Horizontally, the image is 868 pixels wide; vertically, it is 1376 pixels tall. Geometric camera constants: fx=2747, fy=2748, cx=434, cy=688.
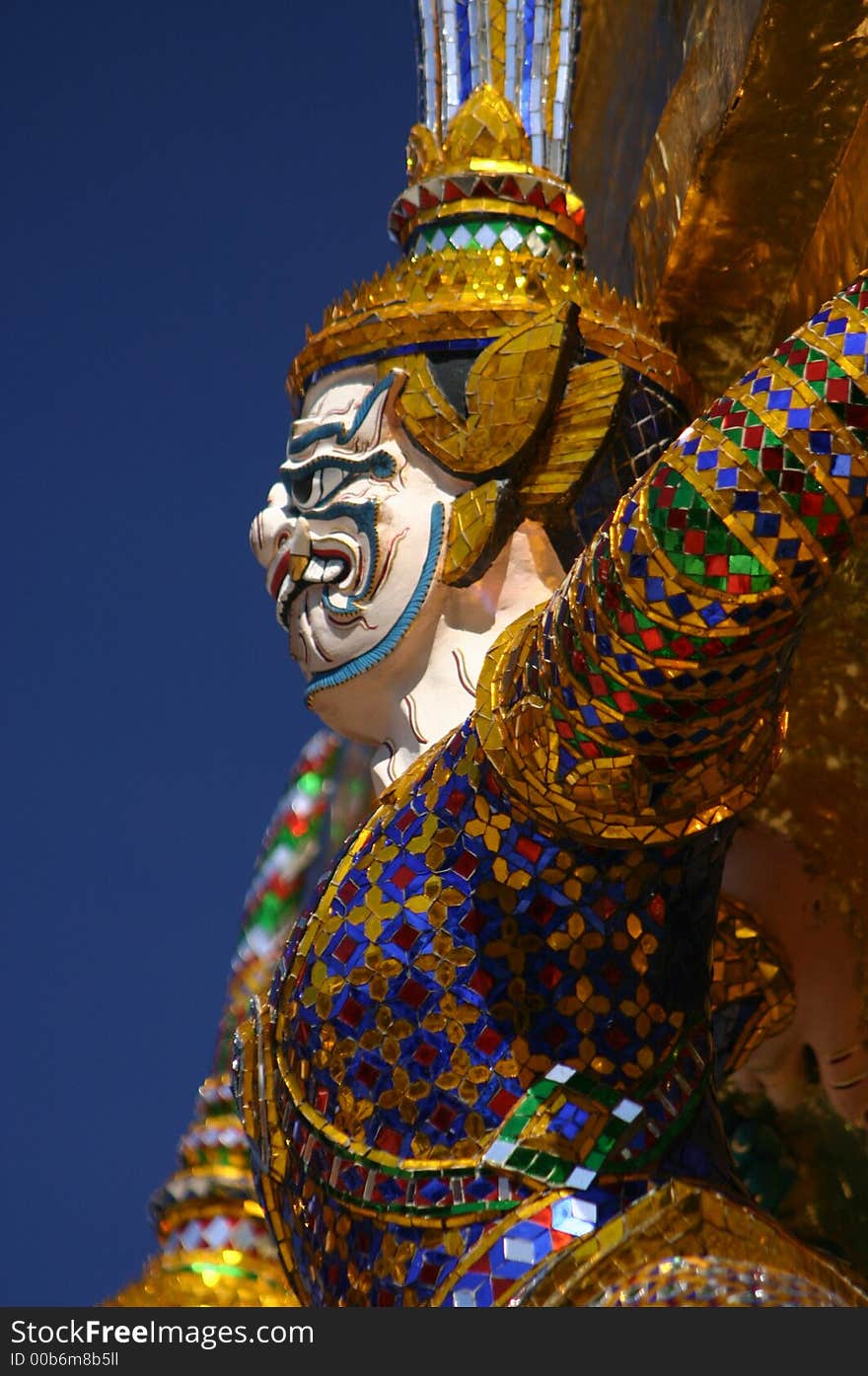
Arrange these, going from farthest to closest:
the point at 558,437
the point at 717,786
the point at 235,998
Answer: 1. the point at 235,998
2. the point at 558,437
3. the point at 717,786

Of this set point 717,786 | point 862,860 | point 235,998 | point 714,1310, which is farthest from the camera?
point 235,998

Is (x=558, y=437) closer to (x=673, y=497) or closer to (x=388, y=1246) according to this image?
(x=673, y=497)

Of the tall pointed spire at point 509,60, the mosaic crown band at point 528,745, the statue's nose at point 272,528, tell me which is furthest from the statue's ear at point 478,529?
the tall pointed spire at point 509,60

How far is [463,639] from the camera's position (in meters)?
3.38

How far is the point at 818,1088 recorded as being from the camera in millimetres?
3738

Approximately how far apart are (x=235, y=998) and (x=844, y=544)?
4.64 feet

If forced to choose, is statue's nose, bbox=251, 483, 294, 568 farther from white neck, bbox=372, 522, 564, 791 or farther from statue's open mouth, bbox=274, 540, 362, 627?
white neck, bbox=372, 522, 564, 791

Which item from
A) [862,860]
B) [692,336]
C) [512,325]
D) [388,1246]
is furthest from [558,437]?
[388,1246]

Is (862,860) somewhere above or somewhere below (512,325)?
below

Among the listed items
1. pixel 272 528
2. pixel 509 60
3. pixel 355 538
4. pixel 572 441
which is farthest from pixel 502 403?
pixel 509 60

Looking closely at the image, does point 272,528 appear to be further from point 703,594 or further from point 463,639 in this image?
point 703,594

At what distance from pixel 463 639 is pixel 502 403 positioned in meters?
0.29

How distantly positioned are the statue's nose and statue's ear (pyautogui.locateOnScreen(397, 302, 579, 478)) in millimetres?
205

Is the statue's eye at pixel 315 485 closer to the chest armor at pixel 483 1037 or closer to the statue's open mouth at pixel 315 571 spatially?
the statue's open mouth at pixel 315 571
